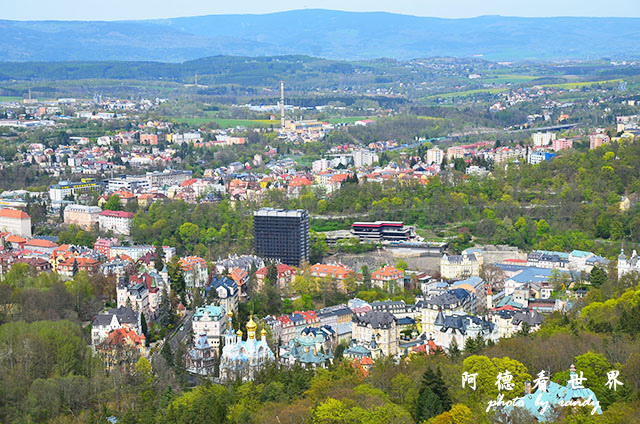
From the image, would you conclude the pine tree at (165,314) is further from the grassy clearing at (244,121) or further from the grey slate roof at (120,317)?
the grassy clearing at (244,121)

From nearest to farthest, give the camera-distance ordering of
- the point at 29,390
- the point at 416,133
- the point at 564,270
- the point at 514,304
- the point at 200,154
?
the point at 29,390 < the point at 514,304 < the point at 564,270 < the point at 200,154 < the point at 416,133

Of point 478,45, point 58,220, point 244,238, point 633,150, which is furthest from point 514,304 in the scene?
point 478,45

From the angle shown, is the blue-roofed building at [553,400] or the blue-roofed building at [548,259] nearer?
the blue-roofed building at [553,400]

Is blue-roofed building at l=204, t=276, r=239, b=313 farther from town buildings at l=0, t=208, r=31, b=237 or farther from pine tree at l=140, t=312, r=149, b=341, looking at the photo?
town buildings at l=0, t=208, r=31, b=237

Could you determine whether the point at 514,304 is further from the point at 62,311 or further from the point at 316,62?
the point at 316,62

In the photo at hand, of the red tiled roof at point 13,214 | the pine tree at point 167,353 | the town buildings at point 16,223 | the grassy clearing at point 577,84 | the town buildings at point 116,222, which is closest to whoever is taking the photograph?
the pine tree at point 167,353

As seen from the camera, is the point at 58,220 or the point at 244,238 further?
the point at 58,220

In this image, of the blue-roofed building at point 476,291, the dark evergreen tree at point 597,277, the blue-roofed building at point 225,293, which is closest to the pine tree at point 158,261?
the blue-roofed building at point 225,293
